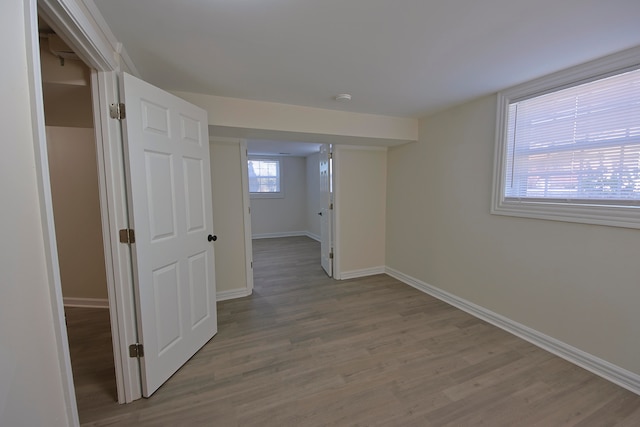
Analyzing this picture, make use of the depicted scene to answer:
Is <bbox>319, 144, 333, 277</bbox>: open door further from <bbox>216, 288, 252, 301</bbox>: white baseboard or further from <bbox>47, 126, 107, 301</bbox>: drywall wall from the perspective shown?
<bbox>47, 126, 107, 301</bbox>: drywall wall

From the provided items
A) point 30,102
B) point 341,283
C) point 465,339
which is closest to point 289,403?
point 465,339

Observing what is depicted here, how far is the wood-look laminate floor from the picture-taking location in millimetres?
1575

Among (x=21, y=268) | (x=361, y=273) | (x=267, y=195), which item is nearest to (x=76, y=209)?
(x=21, y=268)

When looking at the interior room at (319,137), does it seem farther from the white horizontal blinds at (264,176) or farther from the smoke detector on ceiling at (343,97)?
the white horizontal blinds at (264,176)

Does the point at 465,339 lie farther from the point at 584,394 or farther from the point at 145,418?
the point at 145,418

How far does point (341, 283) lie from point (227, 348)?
189cm

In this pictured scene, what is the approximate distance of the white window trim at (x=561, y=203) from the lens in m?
1.75

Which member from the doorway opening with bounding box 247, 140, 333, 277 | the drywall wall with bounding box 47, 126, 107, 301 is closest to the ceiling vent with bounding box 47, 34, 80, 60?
the drywall wall with bounding box 47, 126, 107, 301

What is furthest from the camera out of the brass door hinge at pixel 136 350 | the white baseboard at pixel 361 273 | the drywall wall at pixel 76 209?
the white baseboard at pixel 361 273

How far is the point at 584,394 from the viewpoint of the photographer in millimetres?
1730

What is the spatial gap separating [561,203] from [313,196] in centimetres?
527

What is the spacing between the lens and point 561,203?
6.91ft

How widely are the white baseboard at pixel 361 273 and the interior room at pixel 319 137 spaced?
78 cm

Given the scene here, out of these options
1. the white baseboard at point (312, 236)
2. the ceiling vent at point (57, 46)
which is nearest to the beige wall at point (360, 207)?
the white baseboard at point (312, 236)
